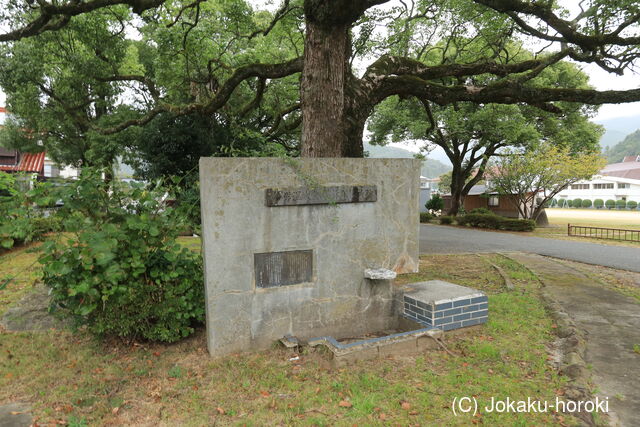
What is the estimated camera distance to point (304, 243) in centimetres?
477

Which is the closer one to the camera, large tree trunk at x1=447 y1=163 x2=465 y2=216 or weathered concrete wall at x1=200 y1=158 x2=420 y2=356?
→ weathered concrete wall at x1=200 y1=158 x2=420 y2=356

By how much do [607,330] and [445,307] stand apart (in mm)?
2571

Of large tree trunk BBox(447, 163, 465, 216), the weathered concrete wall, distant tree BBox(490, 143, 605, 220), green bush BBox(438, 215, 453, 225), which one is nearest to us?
the weathered concrete wall

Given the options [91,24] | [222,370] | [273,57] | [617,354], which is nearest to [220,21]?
[273,57]

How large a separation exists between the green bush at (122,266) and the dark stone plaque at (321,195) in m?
1.28

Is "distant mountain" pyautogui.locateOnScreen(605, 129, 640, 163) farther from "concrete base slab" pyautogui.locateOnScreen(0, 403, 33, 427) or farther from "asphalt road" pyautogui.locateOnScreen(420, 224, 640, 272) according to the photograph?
"concrete base slab" pyautogui.locateOnScreen(0, 403, 33, 427)

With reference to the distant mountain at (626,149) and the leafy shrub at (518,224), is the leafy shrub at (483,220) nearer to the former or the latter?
the leafy shrub at (518,224)

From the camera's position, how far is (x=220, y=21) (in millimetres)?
12469

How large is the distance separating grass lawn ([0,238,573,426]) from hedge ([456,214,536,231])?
56.7 feet

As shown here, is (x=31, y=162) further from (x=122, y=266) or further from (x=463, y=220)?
(x=122, y=266)

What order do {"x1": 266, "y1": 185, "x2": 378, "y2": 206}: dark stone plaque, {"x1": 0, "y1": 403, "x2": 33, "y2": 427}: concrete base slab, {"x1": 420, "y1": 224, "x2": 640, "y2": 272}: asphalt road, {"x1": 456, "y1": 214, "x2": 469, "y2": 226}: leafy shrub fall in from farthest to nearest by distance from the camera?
{"x1": 456, "y1": 214, "x2": 469, "y2": 226}: leafy shrub, {"x1": 420, "y1": 224, "x2": 640, "y2": 272}: asphalt road, {"x1": 266, "y1": 185, "x2": 378, "y2": 206}: dark stone plaque, {"x1": 0, "y1": 403, "x2": 33, "y2": 427}: concrete base slab

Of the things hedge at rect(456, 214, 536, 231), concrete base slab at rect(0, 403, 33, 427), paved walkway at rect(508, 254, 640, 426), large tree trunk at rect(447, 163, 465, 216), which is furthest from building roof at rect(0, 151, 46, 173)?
paved walkway at rect(508, 254, 640, 426)

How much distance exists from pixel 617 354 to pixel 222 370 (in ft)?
15.7

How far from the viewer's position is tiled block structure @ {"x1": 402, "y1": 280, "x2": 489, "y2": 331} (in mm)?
5008
